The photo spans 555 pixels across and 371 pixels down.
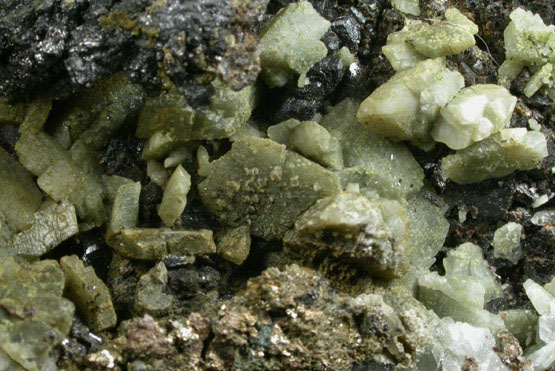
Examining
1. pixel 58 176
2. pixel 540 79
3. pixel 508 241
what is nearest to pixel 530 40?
pixel 540 79

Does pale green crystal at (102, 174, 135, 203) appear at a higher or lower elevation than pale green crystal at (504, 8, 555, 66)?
lower

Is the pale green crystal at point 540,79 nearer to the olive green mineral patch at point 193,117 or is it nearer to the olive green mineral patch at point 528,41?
the olive green mineral patch at point 528,41

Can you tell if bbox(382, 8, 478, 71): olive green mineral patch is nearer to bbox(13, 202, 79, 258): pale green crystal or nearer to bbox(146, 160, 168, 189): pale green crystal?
bbox(146, 160, 168, 189): pale green crystal

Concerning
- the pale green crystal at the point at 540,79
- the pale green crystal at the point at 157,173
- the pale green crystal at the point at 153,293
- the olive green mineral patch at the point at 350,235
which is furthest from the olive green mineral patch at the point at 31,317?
the pale green crystal at the point at 540,79

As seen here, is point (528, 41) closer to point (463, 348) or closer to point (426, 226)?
point (426, 226)

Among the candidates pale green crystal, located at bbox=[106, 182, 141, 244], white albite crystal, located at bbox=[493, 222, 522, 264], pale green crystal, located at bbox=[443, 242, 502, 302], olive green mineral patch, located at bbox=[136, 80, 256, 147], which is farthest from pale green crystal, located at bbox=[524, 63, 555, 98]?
pale green crystal, located at bbox=[106, 182, 141, 244]

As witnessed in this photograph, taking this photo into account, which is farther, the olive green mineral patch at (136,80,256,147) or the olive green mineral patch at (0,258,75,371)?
the olive green mineral patch at (136,80,256,147)

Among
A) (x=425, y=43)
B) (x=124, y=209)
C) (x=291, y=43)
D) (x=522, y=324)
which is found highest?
(x=291, y=43)
